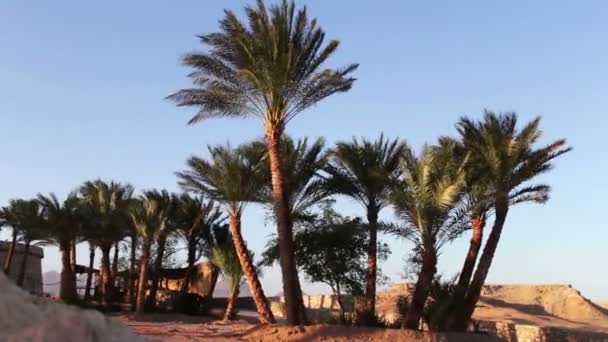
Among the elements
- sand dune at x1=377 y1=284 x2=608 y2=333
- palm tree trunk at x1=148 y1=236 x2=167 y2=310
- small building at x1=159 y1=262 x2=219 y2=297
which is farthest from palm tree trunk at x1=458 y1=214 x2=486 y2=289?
sand dune at x1=377 y1=284 x2=608 y2=333

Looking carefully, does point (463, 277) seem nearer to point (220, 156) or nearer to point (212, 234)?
point (220, 156)

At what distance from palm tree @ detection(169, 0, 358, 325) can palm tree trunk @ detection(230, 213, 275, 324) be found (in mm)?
2306

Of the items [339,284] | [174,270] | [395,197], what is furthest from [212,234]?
[395,197]

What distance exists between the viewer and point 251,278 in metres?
22.7

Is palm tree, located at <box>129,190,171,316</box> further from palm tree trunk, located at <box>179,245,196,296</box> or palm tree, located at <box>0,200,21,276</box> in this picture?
palm tree, located at <box>0,200,21,276</box>

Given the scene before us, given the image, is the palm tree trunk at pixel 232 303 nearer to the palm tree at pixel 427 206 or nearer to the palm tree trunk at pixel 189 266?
the palm tree trunk at pixel 189 266

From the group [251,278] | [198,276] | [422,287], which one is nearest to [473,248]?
[422,287]

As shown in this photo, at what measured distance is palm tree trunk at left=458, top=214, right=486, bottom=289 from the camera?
21547 millimetres

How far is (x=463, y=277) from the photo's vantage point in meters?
21.5

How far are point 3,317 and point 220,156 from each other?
17.1 meters

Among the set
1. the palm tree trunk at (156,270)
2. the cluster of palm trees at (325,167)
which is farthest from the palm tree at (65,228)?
the cluster of palm trees at (325,167)

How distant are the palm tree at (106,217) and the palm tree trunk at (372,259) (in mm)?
16540

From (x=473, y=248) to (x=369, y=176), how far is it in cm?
429

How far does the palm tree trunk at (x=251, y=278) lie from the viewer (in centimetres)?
2219
